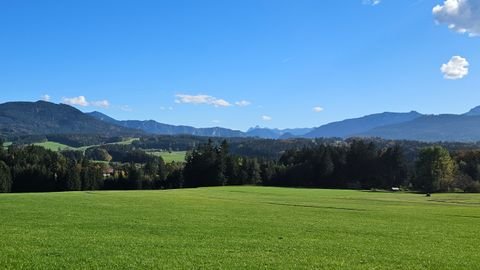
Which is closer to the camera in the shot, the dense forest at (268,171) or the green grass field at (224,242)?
the green grass field at (224,242)

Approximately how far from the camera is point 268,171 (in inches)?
5492

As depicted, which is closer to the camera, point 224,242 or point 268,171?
point 224,242

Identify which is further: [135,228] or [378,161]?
[378,161]

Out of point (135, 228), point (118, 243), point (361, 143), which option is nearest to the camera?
point (118, 243)

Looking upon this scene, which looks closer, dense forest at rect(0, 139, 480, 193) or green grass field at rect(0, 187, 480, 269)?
green grass field at rect(0, 187, 480, 269)

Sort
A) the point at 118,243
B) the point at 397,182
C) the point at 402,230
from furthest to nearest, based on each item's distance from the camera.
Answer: the point at 397,182
the point at 402,230
the point at 118,243

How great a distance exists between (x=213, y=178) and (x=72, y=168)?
36.1 meters

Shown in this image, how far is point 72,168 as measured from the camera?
127812mm

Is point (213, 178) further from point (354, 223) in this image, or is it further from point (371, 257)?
point (371, 257)

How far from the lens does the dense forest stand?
125 metres

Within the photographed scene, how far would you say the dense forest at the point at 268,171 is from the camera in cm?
12456

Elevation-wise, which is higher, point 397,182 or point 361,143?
point 361,143

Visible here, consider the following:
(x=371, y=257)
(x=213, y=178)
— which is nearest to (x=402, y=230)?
(x=371, y=257)

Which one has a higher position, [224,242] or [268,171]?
[268,171]
